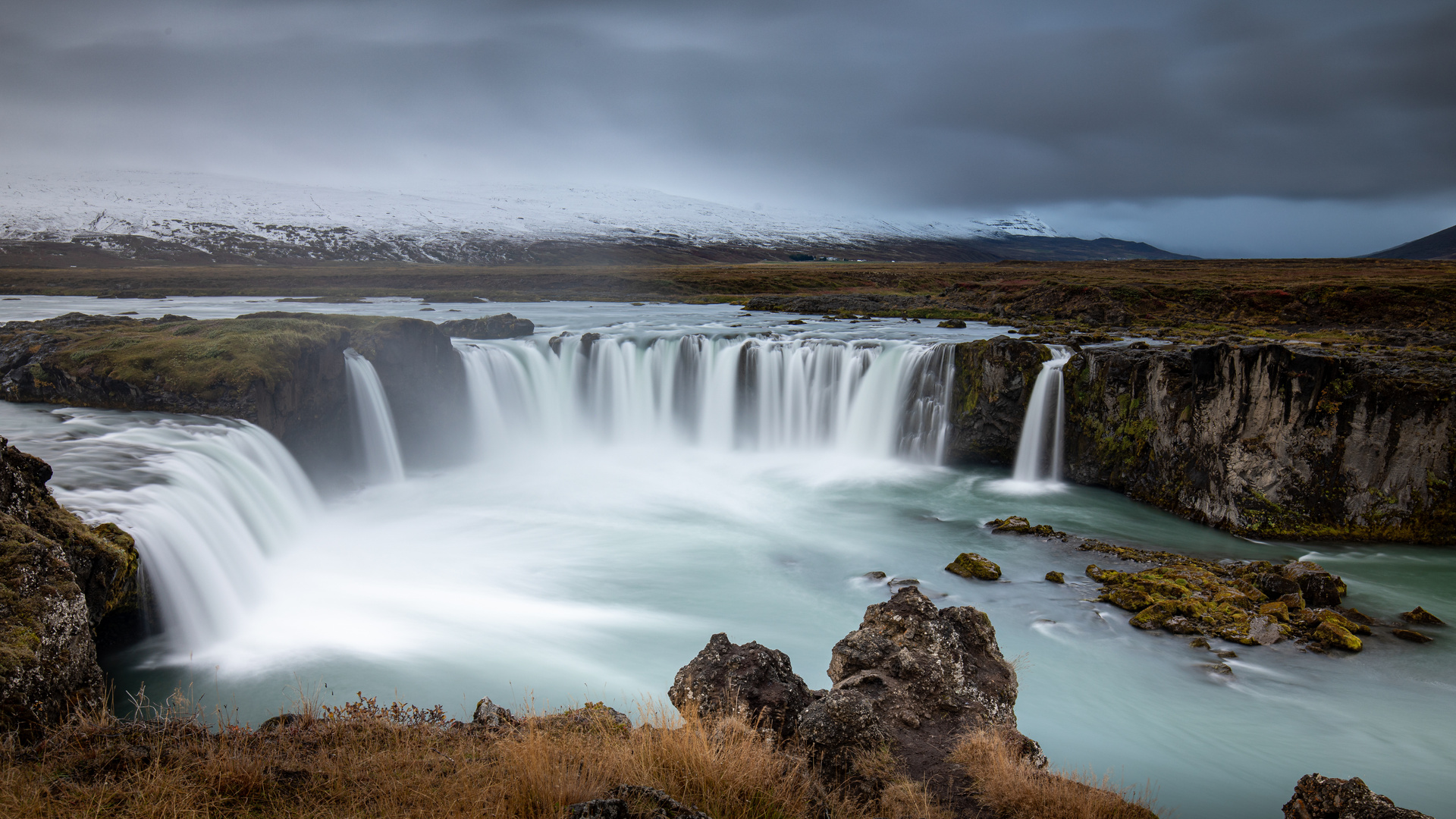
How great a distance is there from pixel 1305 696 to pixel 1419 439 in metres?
9.01

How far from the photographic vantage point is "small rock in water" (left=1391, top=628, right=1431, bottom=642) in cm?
1166

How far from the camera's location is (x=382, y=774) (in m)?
4.78

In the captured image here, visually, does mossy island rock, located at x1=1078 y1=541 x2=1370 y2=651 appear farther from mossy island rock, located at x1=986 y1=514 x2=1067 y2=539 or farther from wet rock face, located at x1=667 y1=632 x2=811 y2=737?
wet rock face, located at x1=667 y1=632 x2=811 y2=737

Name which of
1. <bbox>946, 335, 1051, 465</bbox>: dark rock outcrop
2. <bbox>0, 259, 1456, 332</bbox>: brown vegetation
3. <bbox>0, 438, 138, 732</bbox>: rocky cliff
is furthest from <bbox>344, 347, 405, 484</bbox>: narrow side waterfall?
<bbox>0, 259, 1456, 332</bbox>: brown vegetation

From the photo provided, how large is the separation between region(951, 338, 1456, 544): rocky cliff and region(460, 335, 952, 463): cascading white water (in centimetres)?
538

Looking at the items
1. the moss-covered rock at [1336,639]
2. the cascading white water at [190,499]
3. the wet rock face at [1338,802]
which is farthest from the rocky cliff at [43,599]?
the moss-covered rock at [1336,639]

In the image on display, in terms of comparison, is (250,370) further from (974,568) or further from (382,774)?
(974,568)

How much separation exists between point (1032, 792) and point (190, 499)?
41.7 ft

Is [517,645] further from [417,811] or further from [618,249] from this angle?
[618,249]

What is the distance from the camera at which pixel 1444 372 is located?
15.4m

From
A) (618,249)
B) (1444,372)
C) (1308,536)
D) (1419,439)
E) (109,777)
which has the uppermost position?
(618,249)

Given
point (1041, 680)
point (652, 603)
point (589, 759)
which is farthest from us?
point (652, 603)

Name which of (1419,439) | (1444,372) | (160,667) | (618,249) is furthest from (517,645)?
(618,249)

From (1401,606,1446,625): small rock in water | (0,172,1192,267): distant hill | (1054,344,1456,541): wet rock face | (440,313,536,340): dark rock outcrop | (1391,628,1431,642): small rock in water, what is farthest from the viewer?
(0,172,1192,267): distant hill
